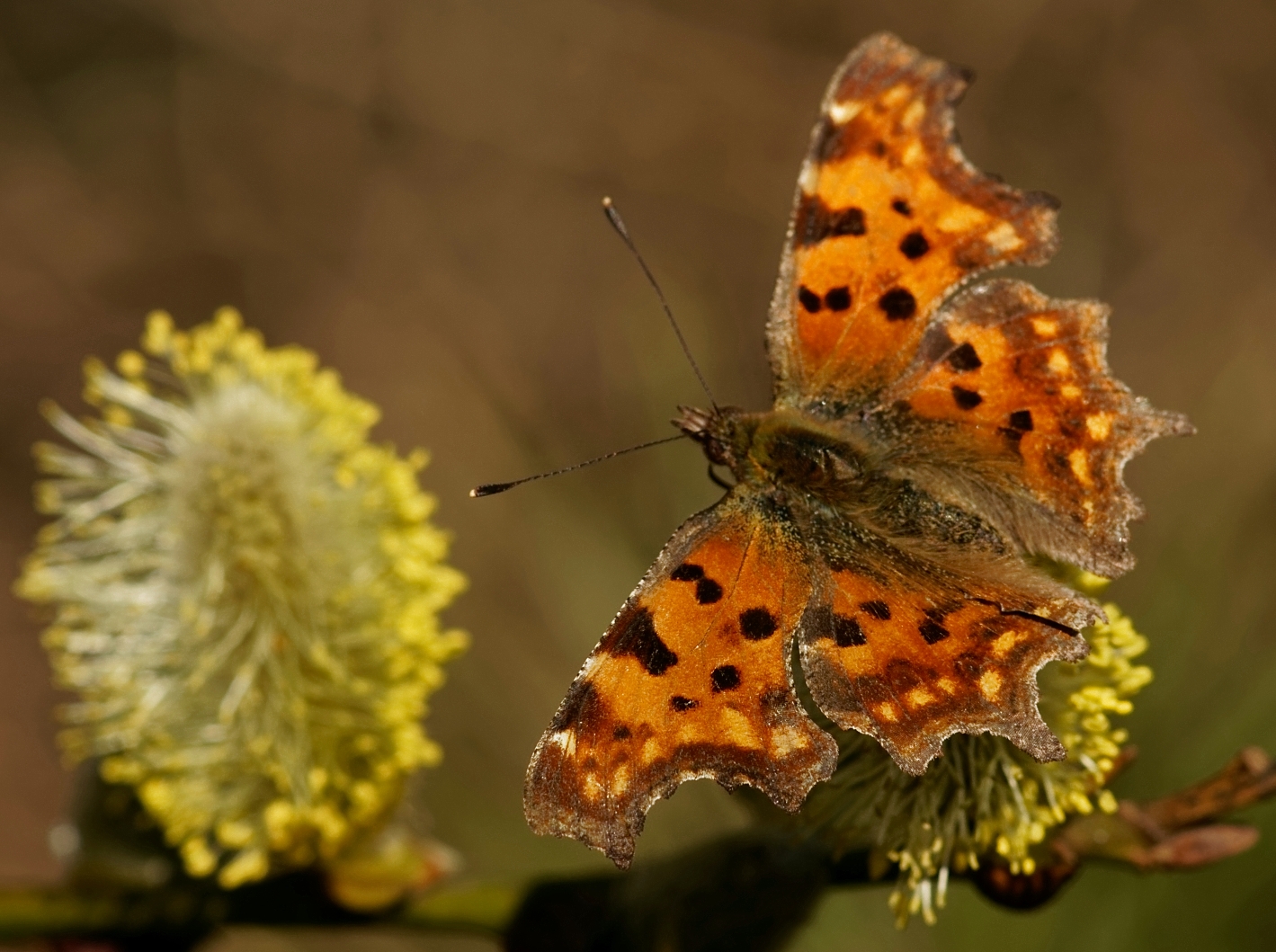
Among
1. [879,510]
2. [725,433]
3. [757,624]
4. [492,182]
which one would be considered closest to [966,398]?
[879,510]

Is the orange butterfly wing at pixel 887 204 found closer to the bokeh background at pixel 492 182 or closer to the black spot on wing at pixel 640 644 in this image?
the black spot on wing at pixel 640 644

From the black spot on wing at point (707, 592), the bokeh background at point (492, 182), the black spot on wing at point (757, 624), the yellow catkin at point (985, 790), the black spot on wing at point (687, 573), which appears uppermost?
the bokeh background at point (492, 182)

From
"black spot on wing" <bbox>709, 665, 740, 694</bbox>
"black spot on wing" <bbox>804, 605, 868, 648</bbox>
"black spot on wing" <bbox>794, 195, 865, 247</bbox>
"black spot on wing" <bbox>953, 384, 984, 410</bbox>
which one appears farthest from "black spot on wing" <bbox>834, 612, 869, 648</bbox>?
"black spot on wing" <bbox>794, 195, 865, 247</bbox>

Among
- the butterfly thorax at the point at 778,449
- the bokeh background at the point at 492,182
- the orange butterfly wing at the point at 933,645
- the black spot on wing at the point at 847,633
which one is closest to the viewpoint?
the orange butterfly wing at the point at 933,645

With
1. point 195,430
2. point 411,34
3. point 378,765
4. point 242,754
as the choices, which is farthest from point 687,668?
point 411,34

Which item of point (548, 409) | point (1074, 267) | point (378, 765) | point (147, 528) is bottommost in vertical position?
point (378, 765)

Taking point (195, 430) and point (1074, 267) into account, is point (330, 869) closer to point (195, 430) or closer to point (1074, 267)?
point (195, 430)

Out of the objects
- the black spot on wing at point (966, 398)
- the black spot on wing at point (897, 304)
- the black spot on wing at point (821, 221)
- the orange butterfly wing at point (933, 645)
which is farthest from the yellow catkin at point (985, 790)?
the black spot on wing at point (821, 221)
